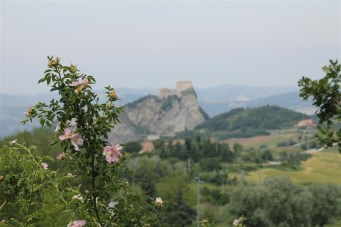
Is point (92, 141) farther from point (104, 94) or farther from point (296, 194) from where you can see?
point (296, 194)

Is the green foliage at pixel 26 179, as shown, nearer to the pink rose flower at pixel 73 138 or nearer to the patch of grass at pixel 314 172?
the pink rose flower at pixel 73 138

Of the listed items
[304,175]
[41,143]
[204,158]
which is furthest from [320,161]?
[41,143]

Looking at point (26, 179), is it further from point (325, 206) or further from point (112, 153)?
point (325, 206)

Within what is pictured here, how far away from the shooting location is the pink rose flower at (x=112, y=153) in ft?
14.7

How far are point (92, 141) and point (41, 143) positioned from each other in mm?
55323

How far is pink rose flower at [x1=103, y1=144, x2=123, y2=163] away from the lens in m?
4.48

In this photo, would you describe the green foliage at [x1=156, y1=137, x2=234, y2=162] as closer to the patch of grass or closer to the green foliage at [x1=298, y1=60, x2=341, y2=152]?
the patch of grass

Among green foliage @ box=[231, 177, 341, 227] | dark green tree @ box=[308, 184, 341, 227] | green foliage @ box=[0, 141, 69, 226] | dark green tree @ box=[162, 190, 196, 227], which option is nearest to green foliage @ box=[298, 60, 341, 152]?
green foliage @ box=[0, 141, 69, 226]

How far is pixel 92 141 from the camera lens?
4477 mm

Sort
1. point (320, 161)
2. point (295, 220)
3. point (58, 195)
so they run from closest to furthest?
point (58, 195) → point (295, 220) → point (320, 161)

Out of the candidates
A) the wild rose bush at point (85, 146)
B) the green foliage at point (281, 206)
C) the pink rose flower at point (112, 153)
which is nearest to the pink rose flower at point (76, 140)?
the wild rose bush at point (85, 146)

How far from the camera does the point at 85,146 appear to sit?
14.8ft

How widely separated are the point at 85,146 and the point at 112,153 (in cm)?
27

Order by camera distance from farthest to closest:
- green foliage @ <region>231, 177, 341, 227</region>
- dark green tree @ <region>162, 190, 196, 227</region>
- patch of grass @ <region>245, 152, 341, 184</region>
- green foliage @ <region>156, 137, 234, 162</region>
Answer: green foliage @ <region>156, 137, 234, 162</region>, patch of grass @ <region>245, 152, 341, 184</region>, dark green tree @ <region>162, 190, 196, 227</region>, green foliage @ <region>231, 177, 341, 227</region>
